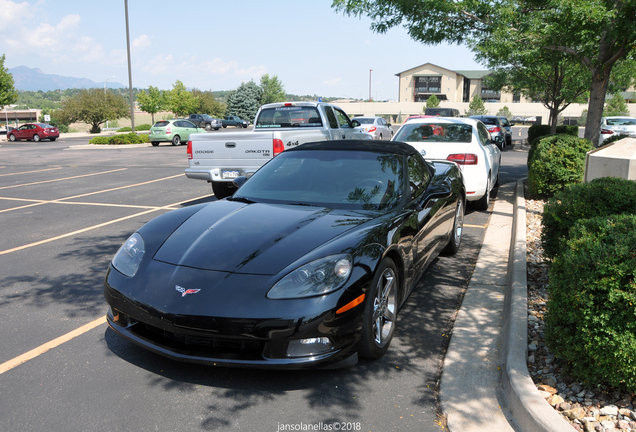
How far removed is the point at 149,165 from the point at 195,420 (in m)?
Result: 16.3

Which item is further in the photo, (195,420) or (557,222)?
(557,222)

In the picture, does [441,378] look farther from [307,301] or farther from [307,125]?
[307,125]

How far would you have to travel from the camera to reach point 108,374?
11.2 feet

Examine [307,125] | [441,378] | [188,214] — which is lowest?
[441,378]

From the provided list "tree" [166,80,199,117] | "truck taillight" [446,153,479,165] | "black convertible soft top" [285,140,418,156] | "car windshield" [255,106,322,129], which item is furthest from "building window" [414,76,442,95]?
"black convertible soft top" [285,140,418,156]

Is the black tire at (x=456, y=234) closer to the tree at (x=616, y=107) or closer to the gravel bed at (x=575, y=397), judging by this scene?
the gravel bed at (x=575, y=397)

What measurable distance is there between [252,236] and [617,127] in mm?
25300

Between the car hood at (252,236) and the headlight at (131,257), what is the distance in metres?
0.18

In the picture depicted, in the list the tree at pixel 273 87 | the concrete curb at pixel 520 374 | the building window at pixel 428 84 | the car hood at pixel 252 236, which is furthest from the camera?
the building window at pixel 428 84

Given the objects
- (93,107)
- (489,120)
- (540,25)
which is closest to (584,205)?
(540,25)

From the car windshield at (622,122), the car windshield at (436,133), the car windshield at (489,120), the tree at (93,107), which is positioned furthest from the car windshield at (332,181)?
the tree at (93,107)

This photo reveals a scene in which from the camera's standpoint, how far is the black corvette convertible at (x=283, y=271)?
3.06m

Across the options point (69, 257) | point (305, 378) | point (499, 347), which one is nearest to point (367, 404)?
point (305, 378)

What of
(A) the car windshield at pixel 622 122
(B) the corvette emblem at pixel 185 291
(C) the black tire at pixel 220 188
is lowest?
(C) the black tire at pixel 220 188
